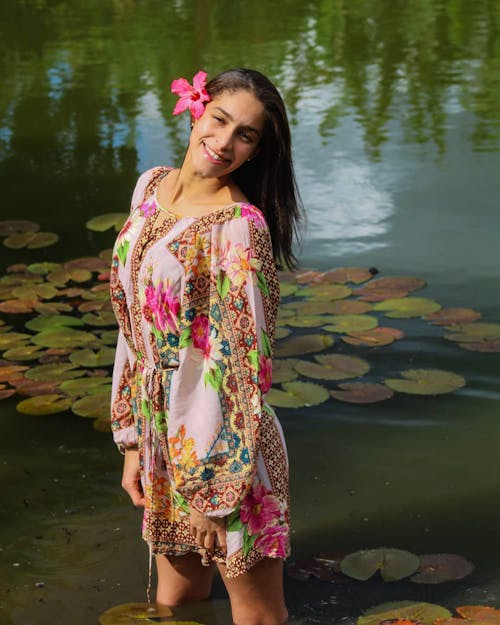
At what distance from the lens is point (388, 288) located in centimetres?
421

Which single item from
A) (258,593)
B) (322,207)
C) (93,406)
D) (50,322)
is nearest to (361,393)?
(93,406)

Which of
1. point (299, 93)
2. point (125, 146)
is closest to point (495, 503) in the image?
point (125, 146)

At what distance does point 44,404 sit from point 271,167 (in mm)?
1708

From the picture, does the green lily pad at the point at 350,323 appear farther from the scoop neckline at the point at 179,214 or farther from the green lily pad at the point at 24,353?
the scoop neckline at the point at 179,214

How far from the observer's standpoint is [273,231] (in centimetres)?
196

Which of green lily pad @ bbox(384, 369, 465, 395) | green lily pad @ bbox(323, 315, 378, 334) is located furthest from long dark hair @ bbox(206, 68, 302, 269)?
green lily pad @ bbox(323, 315, 378, 334)

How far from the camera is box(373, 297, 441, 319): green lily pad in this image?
397 centimetres

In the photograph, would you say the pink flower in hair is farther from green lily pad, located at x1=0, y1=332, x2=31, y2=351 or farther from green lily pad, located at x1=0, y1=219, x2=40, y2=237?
green lily pad, located at x1=0, y1=219, x2=40, y2=237

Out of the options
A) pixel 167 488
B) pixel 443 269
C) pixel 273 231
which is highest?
pixel 273 231

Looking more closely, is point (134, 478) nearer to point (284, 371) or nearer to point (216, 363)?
point (216, 363)

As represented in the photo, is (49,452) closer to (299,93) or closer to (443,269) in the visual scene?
(443,269)

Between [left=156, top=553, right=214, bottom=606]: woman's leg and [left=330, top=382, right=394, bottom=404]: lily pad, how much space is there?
1254 mm

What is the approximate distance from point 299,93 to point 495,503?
14.5 feet

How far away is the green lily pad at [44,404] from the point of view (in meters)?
3.37
